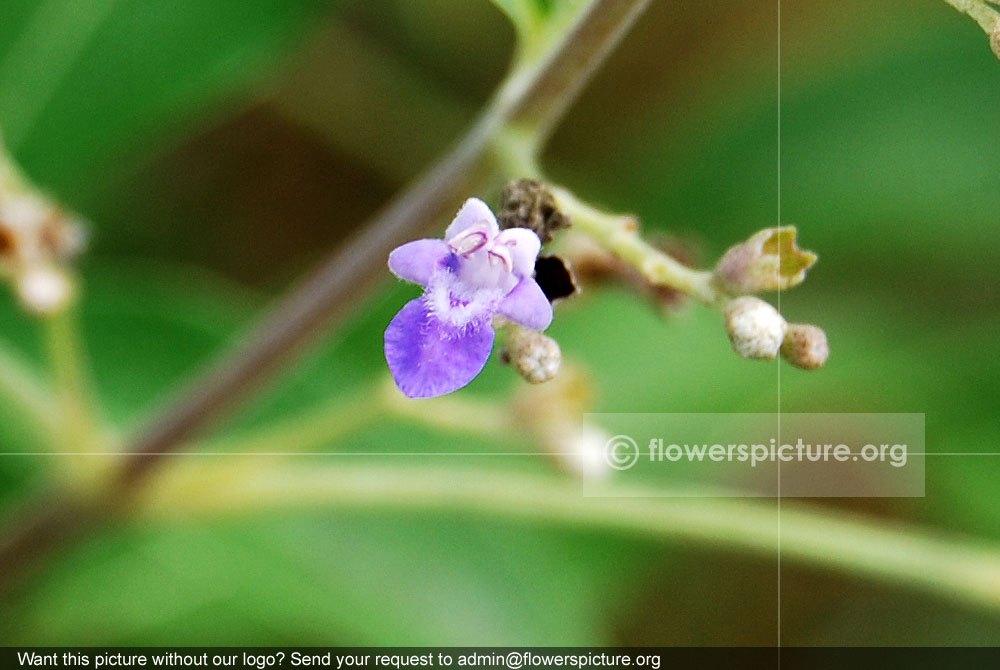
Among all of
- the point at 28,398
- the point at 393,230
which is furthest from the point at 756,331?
the point at 28,398

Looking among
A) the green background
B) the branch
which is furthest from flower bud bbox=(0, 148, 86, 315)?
the green background

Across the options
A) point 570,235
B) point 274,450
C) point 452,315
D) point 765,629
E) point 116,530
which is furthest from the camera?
point 765,629

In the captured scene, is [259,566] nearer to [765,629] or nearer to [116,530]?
[116,530]

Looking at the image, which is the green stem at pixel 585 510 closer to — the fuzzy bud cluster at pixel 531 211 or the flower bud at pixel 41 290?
the flower bud at pixel 41 290

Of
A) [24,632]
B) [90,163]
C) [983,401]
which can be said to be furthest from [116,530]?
[983,401]

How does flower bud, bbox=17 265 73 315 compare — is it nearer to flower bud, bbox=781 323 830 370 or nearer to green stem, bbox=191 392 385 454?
green stem, bbox=191 392 385 454

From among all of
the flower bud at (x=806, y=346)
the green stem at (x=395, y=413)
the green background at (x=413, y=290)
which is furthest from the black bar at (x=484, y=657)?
the flower bud at (x=806, y=346)

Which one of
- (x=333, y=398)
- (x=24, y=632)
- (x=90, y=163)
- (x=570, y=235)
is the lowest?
(x=24, y=632)
